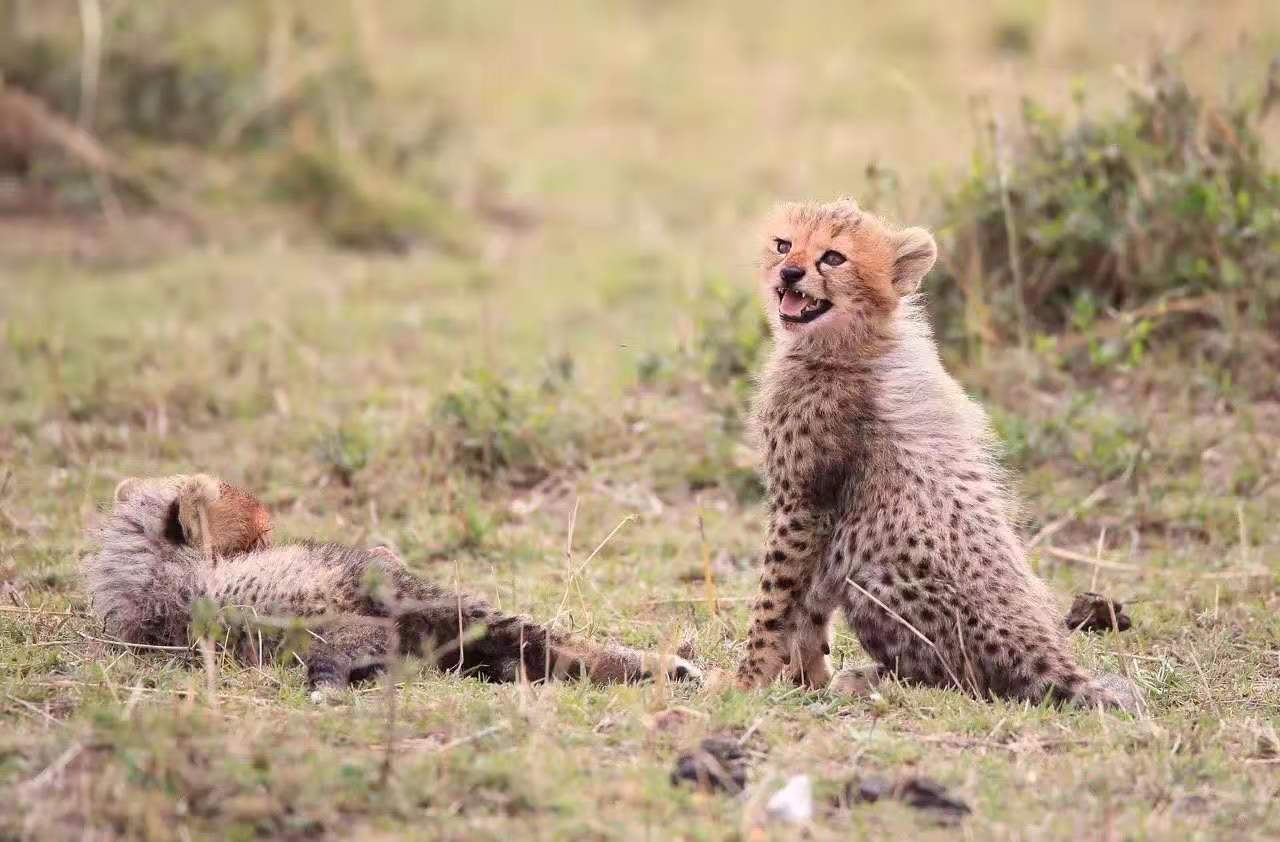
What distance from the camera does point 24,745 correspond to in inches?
131

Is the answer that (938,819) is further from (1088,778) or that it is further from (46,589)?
(46,589)

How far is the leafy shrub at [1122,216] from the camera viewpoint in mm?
6594

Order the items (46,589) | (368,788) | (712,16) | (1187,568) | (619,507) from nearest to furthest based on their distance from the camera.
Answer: (368,788) → (46,589) → (1187,568) → (619,507) → (712,16)

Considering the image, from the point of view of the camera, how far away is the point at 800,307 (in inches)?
174

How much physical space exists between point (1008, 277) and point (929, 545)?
310 cm

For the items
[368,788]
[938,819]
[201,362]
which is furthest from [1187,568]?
[201,362]

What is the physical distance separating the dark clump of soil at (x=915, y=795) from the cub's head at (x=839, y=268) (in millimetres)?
1462

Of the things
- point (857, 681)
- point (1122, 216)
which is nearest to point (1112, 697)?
point (857, 681)

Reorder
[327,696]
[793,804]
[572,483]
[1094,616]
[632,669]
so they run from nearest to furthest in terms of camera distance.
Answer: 1. [793,804]
2. [327,696]
3. [632,669]
4. [1094,616]
5. [572,483]

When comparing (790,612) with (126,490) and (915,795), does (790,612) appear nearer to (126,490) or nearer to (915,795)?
(915,795)

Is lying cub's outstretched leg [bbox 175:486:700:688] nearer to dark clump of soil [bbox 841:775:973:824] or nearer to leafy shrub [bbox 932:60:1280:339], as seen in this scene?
dark clump of soil [bbox 841:775:973:824]

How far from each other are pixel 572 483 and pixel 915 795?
299cm

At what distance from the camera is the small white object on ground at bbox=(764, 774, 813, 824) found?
322 centimetres

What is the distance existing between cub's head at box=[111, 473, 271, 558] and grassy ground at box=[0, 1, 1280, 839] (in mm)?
321
